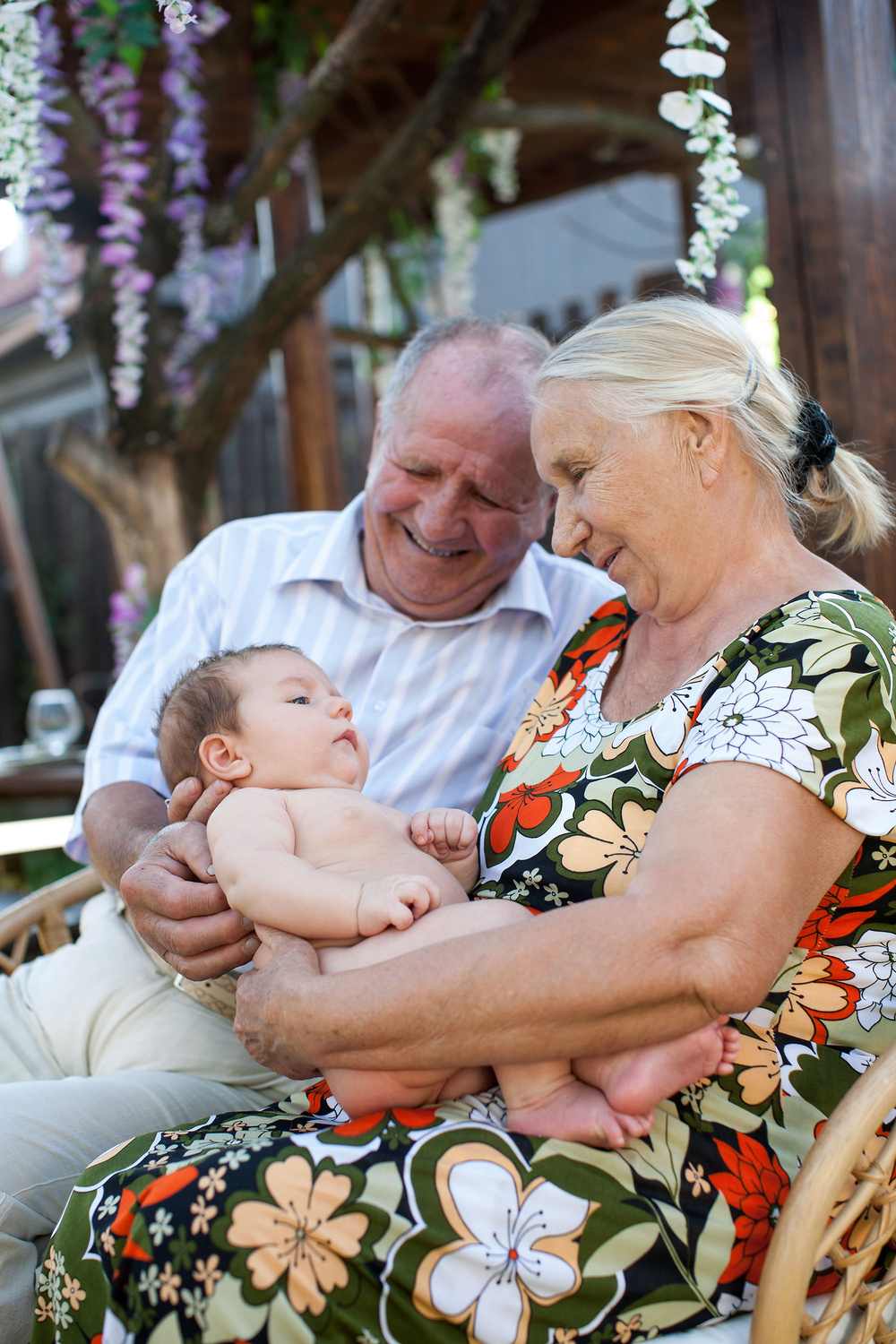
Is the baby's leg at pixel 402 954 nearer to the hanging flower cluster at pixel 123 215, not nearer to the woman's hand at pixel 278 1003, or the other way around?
the woman's hand at pixel 278 1003

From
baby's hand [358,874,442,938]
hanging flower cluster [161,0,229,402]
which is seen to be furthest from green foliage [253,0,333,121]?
baby's hand [358,874,442,938]

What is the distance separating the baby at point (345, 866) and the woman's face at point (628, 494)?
454mm

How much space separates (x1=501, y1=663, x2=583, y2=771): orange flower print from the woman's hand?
0.56m

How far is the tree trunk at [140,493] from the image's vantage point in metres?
3.81

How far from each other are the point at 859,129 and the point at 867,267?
27 cm

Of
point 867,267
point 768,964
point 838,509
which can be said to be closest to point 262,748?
point 768,964

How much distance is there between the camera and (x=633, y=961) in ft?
3.75

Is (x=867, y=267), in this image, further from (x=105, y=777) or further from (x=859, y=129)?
(x=105, y=777)

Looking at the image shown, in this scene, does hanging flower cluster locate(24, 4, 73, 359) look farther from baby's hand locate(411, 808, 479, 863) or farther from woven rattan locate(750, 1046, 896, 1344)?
woven rattan locate(750, 1046, 896, 1344)

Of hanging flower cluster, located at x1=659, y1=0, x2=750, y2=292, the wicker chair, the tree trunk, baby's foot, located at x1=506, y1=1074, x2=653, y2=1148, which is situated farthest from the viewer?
the tree trunk

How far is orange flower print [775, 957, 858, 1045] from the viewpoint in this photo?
1341mm

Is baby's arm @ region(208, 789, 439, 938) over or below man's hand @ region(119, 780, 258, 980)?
over

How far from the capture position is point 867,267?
220 cm

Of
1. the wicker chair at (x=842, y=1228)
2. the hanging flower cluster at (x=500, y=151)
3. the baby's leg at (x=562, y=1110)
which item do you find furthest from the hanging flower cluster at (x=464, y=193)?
the wicker chair at (x=842, y=1228)
